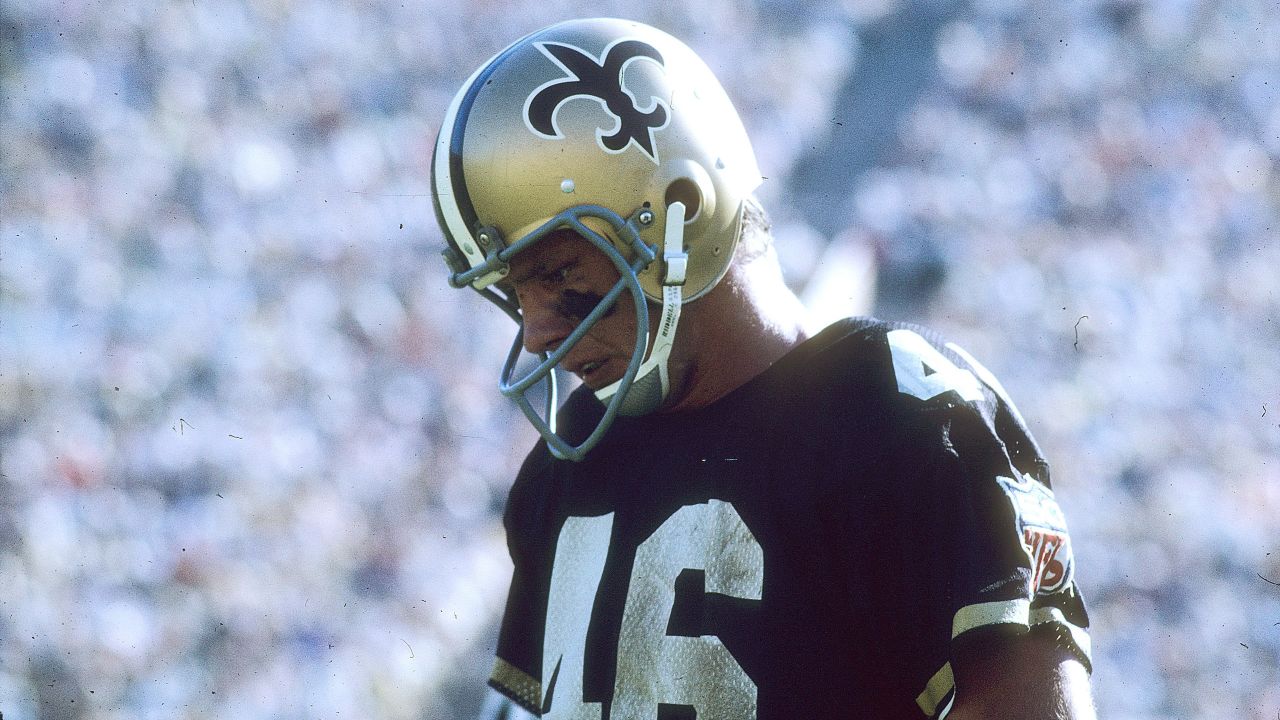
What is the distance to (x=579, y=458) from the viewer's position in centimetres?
121

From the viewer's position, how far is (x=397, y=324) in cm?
371

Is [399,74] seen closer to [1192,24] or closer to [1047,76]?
[1047,76]

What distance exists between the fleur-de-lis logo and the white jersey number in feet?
1.16

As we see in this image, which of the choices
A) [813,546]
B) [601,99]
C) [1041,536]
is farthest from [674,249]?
[1041,536]

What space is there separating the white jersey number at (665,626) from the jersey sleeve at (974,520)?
160mm

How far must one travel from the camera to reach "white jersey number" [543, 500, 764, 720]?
1.11 m

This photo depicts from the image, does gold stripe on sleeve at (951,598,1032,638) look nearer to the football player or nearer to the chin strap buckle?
the football player

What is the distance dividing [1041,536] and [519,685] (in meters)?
0.60

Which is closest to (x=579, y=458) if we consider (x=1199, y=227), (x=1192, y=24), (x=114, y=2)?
(x=114, y=2)

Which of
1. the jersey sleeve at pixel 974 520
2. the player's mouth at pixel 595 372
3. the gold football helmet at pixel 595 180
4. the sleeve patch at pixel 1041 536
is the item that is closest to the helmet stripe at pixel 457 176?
the gold football helmet at pixel 595 180

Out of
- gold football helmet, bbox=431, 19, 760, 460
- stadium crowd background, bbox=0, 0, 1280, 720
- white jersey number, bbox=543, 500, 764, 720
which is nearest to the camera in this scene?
white jersey number, bbox=543, 500, 764, 720

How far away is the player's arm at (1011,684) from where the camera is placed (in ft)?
3.17

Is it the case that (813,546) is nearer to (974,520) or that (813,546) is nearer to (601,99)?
(974,520)

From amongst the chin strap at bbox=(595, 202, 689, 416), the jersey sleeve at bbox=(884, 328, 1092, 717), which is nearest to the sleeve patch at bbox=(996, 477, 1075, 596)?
the jersey sleeve at bbox=(884, 328, 1092, 717)
